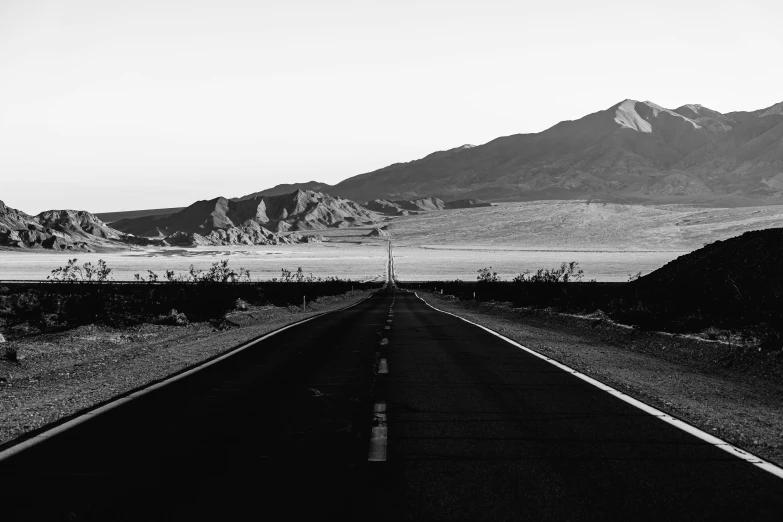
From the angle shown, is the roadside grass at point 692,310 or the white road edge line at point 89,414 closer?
the white road edge line at point 89,414

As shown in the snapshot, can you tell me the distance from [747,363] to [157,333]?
16937 millimetres

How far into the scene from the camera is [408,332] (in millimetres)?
21828

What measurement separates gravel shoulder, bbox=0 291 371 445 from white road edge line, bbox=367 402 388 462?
3.77 metres

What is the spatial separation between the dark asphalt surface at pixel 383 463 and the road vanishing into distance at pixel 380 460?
20 millimetres

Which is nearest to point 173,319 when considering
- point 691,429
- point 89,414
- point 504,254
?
point 89,414

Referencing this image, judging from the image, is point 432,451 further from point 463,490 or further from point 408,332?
point 408,332

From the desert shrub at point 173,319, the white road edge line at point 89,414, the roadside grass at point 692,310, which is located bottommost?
the desert shrub at point 173,319

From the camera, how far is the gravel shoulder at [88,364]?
1011 cm

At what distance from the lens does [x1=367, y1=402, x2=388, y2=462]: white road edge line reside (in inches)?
271

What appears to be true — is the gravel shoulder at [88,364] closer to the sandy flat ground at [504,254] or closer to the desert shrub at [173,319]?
the desert shrub at [173,319]

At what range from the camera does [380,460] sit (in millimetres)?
6758

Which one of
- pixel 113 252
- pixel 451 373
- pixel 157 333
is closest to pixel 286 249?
pixel 113 252

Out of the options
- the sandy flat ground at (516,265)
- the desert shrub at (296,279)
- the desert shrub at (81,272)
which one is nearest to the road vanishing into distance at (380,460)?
the desert shrub at (81,272)

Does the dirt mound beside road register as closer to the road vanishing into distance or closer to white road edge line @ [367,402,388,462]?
the road vanishing into distance
